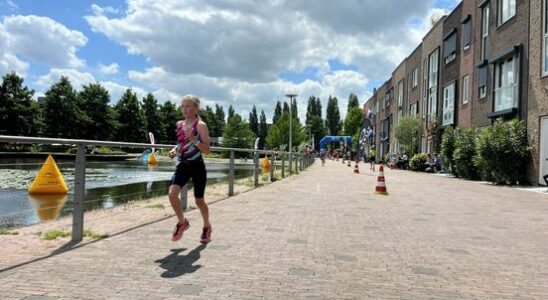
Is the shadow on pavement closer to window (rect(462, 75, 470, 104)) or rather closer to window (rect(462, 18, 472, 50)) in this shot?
window (rect(462, 75, 470, 104))

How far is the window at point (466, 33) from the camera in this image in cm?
2801

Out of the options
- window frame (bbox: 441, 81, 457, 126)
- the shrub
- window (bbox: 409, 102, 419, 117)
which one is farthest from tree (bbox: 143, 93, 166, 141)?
window frame (bbox: 441, 81, 457, 126)

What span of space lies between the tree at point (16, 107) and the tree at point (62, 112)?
4.18 meters

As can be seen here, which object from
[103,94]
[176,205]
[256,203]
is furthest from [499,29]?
[103,94]

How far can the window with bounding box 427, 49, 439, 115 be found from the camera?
3584 cm

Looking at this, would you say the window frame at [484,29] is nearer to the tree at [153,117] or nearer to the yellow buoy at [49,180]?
the yellow buoy at [49,180]

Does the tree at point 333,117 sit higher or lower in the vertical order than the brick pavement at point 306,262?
higher

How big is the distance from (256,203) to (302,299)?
648cm

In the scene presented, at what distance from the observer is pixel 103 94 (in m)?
64.7

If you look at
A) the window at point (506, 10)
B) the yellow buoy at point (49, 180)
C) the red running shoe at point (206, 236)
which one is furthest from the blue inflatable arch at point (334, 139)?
the red running shoe at point (206, 236)

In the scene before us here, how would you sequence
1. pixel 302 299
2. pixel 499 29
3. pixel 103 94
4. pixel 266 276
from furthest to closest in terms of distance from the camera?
1. pixel 103 94
2. pixel 499 29
3. pixel 266 276
4. pixel 302 299

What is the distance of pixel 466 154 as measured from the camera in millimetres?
23328

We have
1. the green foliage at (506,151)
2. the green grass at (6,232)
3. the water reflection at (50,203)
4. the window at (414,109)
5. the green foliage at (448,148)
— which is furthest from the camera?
the window at (414,109)

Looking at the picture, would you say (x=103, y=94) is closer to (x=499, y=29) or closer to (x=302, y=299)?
(x=499, y=29)
